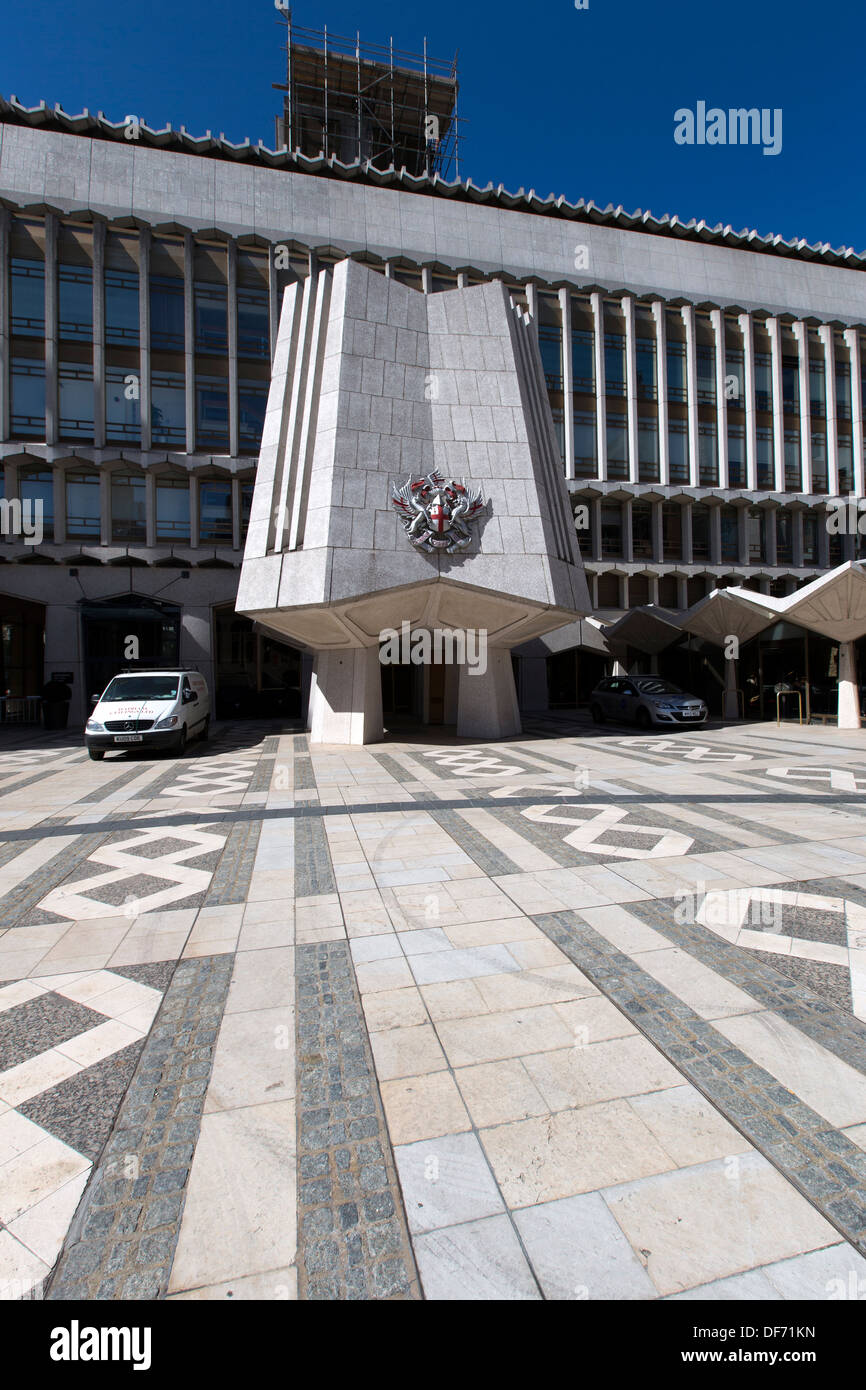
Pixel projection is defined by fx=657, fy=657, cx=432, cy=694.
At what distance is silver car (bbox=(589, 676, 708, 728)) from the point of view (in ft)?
65.6

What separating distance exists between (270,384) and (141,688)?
11658mm

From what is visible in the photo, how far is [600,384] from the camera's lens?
30500 millimetres

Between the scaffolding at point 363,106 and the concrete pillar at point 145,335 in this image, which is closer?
the concrete pillar at point 145,335

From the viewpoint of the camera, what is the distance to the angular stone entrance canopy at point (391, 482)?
1555 cm

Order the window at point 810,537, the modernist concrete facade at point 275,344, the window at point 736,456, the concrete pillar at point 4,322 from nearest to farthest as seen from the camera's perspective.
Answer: the concrete pillar at point 4,322 < the modernist concrete facade at point 275,344 < the window at point 736,456 < the window at point 810,537

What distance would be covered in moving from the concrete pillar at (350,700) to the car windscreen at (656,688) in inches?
345

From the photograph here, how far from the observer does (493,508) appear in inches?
643

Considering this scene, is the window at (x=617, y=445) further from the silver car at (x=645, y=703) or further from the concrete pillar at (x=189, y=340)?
the concrete pillar at (x=189, y=340)

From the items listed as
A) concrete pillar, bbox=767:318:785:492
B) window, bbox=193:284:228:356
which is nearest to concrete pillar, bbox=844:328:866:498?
concrete pillar, bbox=767:318:785:492

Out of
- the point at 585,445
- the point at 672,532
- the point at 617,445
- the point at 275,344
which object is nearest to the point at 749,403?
the point at 617,445

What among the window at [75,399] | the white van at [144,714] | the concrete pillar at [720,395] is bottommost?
the white van at [144,714]

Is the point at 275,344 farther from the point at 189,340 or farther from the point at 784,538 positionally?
the point at 784,538

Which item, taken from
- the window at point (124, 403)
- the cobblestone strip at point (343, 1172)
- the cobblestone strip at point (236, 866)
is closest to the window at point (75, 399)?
the window at point (124, 403)
